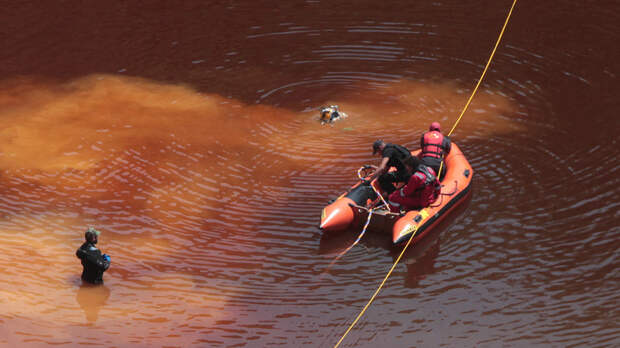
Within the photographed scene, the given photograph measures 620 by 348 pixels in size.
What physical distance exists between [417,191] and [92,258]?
13.3ft

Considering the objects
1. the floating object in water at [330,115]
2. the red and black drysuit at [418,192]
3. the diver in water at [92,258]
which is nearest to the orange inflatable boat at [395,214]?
the red and black drysuit at [418,192]

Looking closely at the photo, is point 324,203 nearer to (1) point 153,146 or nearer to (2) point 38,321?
(1) point 153,146

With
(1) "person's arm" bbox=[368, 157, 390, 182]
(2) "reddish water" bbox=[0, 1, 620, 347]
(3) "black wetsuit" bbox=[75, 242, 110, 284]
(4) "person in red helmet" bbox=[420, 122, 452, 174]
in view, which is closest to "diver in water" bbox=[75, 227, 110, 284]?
(3) "black wetsuit" bbox=[75, 242, 110, 284]

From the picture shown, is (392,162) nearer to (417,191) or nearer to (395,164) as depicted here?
(395,164)

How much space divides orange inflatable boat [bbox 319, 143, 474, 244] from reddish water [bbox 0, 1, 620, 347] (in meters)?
0.21

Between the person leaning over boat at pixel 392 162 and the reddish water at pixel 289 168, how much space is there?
790 millimetres

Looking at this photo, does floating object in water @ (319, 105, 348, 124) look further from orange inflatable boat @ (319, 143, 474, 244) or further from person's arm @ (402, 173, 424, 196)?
person's arm @ (402, 173, 424, 196)

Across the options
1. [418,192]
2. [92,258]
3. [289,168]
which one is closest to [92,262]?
[92,258]

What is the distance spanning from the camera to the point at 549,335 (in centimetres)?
742

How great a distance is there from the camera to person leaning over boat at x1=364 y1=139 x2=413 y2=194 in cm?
921

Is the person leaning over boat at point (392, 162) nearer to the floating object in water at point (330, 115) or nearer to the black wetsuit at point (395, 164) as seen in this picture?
the black wetsuit at point (395, 164)

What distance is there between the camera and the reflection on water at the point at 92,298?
25.1 feet

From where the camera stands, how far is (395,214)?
Result: 895cm

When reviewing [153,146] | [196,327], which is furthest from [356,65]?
[196,327]
